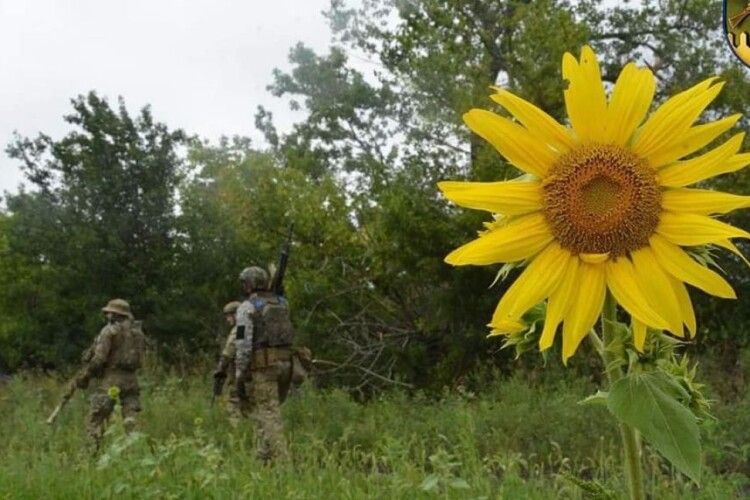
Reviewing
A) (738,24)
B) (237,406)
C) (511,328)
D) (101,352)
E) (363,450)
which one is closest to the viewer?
(511,328)

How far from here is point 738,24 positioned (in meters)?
4.69

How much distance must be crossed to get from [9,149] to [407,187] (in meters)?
13.1

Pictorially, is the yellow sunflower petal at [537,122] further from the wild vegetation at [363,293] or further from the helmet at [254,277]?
the helmet at [254,277]

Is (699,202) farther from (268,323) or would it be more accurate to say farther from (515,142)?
(268,323)

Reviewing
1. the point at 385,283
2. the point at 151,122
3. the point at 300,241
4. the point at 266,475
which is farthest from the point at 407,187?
the point at 151,122

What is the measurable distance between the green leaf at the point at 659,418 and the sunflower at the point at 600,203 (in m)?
0.05

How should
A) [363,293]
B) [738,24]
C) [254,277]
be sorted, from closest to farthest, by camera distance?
[738,24]
[254,277]
[363,293]

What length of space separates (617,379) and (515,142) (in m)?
0.28

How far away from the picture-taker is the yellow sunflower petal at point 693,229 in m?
1.05

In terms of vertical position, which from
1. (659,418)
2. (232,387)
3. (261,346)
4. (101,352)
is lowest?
(232,387)

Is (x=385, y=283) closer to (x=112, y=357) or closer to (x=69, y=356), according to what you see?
(x=112, y=357)

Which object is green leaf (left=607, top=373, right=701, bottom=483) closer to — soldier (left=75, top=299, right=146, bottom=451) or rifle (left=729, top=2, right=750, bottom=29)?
rifle (left=729, top=2, right=750, bottom=29)

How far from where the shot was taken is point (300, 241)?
1459 centimetres

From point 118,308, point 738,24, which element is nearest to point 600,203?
point 738,24
